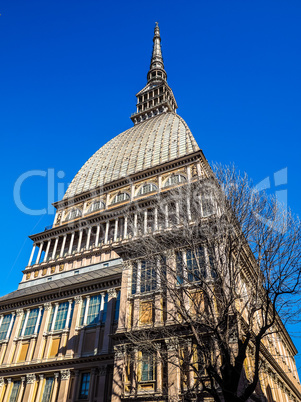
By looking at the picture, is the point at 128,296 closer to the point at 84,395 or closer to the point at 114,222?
the point at 84,395

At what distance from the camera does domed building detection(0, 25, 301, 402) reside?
22734 millimetres

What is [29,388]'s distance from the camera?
2908 cm

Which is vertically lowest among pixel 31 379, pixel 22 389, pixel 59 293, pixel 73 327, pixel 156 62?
pixel 22 389

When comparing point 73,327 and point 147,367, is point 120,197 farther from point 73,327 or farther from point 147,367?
point 147,367

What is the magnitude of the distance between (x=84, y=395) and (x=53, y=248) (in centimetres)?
2657

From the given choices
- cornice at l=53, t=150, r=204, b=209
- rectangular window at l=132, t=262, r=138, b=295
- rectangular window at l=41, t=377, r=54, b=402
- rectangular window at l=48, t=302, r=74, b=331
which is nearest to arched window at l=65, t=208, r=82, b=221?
cornice at l=53, t=150, r=204, b=209

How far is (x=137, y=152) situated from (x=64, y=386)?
41691mm

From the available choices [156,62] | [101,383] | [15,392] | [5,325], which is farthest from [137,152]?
[156,62]

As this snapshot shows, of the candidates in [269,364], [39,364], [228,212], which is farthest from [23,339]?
[228,212]

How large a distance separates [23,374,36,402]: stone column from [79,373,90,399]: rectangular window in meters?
5.03

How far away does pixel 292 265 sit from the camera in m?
Result: 13.6

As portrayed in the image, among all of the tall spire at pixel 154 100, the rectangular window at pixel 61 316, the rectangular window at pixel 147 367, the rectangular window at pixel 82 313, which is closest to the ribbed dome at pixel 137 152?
the tall spire at pixel 154 100

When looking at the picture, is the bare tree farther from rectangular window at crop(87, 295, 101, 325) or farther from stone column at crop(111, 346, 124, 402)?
rectangular window at crop(87, 295, 101, 325)

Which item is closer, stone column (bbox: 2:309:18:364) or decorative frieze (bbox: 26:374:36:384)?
decorative frieze (bbox: 26:374:36:384)
